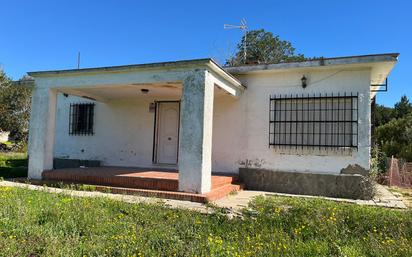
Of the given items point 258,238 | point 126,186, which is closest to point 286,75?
point 126,186

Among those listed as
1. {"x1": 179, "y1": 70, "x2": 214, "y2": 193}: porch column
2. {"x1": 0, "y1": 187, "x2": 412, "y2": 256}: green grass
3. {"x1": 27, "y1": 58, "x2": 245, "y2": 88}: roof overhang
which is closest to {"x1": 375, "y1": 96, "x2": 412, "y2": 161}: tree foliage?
{"x1": 27, "y1": 58, "x2": 245, "y2": 88}: roof overhang

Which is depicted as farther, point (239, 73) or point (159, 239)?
point (239, 73)

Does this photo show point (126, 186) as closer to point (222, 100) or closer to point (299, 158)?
point (222, 100)

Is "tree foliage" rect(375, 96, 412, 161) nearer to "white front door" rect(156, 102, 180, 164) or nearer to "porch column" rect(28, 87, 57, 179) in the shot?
"white front door" rect(156, 102, 180, 164)

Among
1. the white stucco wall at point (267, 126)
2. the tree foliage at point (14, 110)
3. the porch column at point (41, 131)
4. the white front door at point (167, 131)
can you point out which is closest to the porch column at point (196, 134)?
the white stucco wall at point (267, 126)

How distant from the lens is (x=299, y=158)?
905 centimetres

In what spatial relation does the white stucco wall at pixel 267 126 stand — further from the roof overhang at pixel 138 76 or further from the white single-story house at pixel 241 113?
the roof overhang at pixel 138 76

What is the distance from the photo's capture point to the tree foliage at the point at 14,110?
21.5 metres

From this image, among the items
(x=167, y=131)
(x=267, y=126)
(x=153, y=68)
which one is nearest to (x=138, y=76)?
(x=153, y=68)

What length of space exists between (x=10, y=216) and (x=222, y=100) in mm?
6657

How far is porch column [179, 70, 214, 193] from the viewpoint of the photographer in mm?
7203

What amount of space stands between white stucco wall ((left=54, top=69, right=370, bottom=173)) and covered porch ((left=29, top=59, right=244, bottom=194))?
0.70ft

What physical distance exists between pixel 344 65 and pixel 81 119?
30.4 ft

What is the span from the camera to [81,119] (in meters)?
12.2
